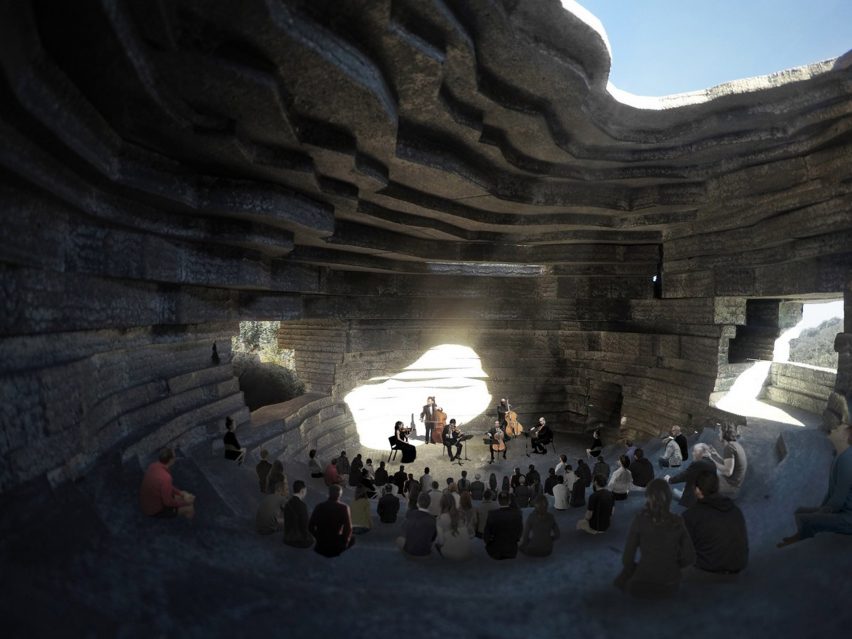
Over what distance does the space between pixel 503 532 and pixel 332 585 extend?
162 cm

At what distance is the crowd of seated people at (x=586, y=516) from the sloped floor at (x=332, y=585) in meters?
0.14

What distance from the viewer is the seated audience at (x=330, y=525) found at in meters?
4.29

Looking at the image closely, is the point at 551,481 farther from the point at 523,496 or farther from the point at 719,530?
the point at 719,530

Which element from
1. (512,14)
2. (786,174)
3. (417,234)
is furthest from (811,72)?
(417,234)

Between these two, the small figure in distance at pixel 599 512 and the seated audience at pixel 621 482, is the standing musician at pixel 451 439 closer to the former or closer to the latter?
the seated audience at pixel 621 482

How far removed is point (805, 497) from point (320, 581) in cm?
459

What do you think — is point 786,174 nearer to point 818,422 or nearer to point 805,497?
point 818,422

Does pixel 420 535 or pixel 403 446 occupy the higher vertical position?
pixel 420 535

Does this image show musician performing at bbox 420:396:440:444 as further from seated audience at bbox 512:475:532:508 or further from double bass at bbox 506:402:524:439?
seated audience at bbox 512:475:532:508

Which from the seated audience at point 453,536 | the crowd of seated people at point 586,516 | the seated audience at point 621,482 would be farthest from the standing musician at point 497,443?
the seated audience at point 453,536

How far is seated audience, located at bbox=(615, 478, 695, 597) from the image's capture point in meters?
3.27

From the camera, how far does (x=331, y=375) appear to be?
11320 mm

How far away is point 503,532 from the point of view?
4473 millimetres

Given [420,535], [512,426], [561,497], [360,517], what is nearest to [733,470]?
[561,497]
